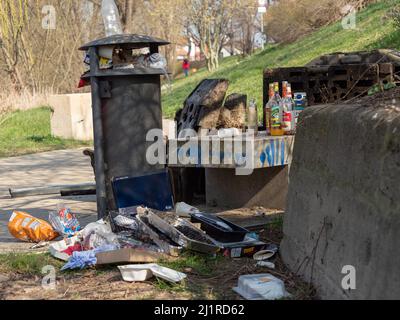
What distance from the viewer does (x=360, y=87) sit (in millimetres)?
7105

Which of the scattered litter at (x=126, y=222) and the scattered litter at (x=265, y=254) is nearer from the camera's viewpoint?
the scattered litter at (x=265, y=254)

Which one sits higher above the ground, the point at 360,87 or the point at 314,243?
the point at 360,87

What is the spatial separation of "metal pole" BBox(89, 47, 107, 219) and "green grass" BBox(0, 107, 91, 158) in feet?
31.2

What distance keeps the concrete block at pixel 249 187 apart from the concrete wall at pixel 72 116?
34.8 feet

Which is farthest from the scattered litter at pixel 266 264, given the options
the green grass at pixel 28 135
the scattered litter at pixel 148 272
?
the green grass at pixel 28 135

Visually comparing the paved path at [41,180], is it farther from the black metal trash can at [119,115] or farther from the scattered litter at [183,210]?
the scattered litter at [183,210]

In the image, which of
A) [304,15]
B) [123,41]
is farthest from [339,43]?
[304,15]

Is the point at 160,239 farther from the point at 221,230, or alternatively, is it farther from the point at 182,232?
the point at 221,230

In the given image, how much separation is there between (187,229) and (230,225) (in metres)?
0.43

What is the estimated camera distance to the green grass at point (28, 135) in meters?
16.4

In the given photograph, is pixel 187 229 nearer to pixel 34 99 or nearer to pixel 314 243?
pixel 314 243

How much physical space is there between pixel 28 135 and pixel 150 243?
14.0 metres

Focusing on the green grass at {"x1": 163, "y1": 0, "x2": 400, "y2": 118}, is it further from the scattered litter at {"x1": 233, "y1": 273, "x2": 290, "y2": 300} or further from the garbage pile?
the scattered litter at {"x1": 233, "y1": 273, "x2": 290, "y2": 300}
